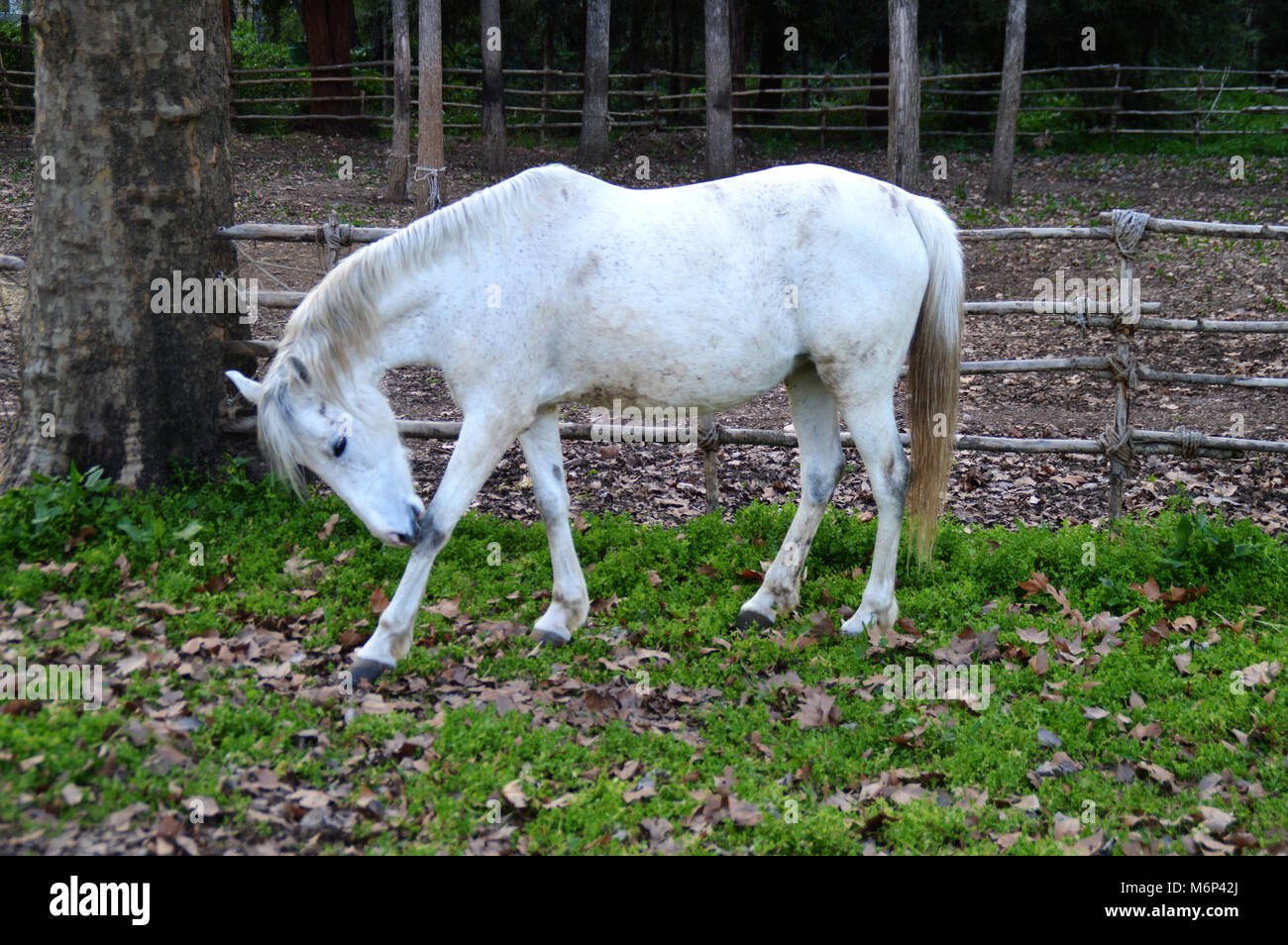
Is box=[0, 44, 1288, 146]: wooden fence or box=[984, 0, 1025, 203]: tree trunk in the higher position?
box=[0, 44, 1288, 146]: wooden fence

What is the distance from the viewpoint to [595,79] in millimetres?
16000

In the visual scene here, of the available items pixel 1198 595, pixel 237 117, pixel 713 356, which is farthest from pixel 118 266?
pixel 237 117

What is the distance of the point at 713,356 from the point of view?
444 cm

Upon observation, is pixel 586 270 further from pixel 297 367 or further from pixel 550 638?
pixel 550 638

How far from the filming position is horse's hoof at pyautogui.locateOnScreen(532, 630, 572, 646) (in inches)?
180

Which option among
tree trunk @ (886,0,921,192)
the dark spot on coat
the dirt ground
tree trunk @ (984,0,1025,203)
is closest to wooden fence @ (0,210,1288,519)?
the dirt ground

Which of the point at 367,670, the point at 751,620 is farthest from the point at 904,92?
the point at 367,670

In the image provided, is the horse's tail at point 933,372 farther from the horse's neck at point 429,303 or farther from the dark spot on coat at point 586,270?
the horse's neck at point 429,303

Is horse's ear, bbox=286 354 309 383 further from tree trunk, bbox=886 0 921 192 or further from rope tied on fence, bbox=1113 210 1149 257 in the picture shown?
tree trunk, bbox=886 0 921 192

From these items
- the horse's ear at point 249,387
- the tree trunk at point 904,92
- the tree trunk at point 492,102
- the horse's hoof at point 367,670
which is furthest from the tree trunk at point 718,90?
the horse's hoof at point 367,670

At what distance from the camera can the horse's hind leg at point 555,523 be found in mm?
4668

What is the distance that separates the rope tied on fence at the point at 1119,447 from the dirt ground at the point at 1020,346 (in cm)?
54

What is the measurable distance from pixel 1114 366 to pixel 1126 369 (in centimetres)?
7
